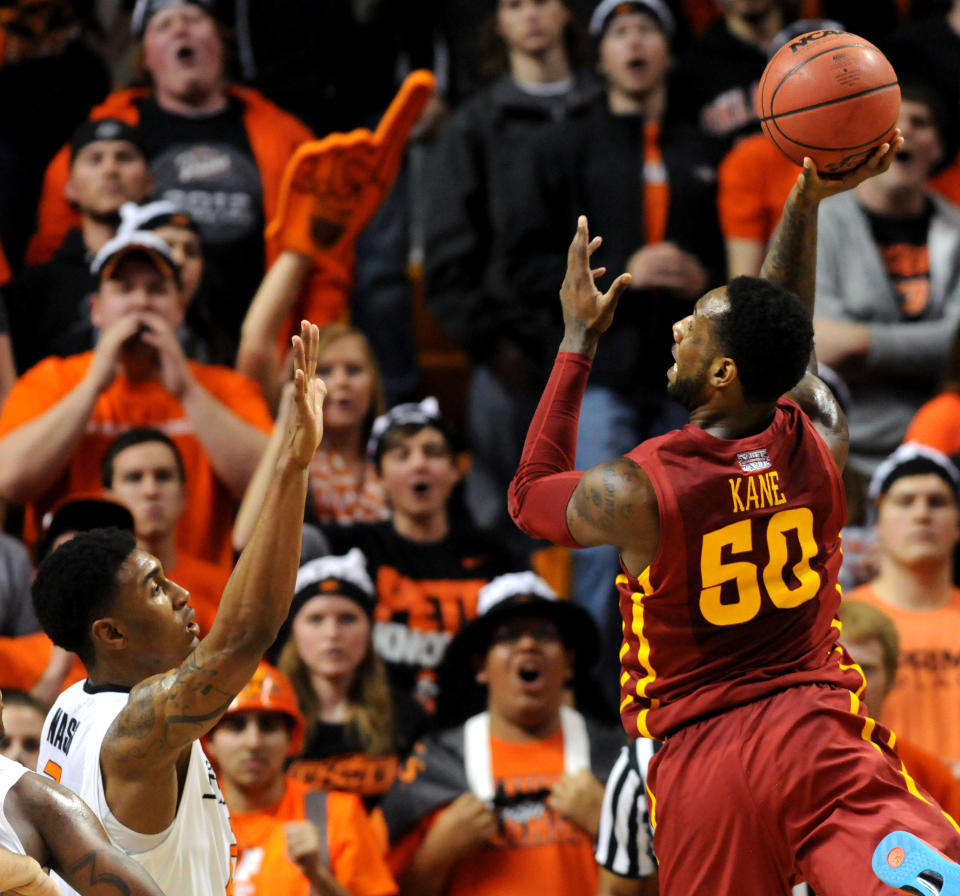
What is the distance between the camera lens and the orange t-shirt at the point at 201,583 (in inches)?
245

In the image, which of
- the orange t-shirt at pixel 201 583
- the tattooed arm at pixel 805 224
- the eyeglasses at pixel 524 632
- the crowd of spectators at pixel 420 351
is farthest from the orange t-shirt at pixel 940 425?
the orange t-shirt at pixel 201 583

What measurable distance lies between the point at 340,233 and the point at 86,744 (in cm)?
417

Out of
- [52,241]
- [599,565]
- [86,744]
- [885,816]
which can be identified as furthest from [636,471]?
[52,241]

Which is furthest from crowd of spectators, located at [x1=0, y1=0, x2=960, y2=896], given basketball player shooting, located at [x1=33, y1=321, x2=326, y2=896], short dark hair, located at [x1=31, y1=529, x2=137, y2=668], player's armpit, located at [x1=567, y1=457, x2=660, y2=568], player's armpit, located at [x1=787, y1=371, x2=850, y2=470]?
short dark hair, located at [x1=31, y1=529, x2=137, y2=668]

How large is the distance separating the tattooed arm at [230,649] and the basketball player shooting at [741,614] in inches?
30.4

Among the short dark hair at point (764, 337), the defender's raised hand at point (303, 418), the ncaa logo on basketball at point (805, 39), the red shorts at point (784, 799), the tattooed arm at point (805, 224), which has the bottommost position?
the red shorts at point (784, 799)

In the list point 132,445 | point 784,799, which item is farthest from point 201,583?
point 784,799

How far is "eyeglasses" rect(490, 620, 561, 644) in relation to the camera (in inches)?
245

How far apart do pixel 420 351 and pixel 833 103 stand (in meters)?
5.04

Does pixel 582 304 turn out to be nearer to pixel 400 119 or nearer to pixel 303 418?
pixel 303 418

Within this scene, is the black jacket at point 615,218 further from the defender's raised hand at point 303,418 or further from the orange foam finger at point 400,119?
the defender's raised hand at point 303,418

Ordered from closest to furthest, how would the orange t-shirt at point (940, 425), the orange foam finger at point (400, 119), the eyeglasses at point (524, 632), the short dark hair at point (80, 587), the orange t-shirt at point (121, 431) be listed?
the short dark hair at point (80, 587), the eyeglasses at point (524, 632), the orange t-shirt at point (121, 431), the orange t-shirt at point (940, 425), the orange foam finger at point (400, 119)

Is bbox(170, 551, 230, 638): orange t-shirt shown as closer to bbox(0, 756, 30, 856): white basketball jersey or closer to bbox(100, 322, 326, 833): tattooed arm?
bbox(100, 322, 326, 833): tattooed arm

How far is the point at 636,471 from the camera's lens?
4000 millimetres
